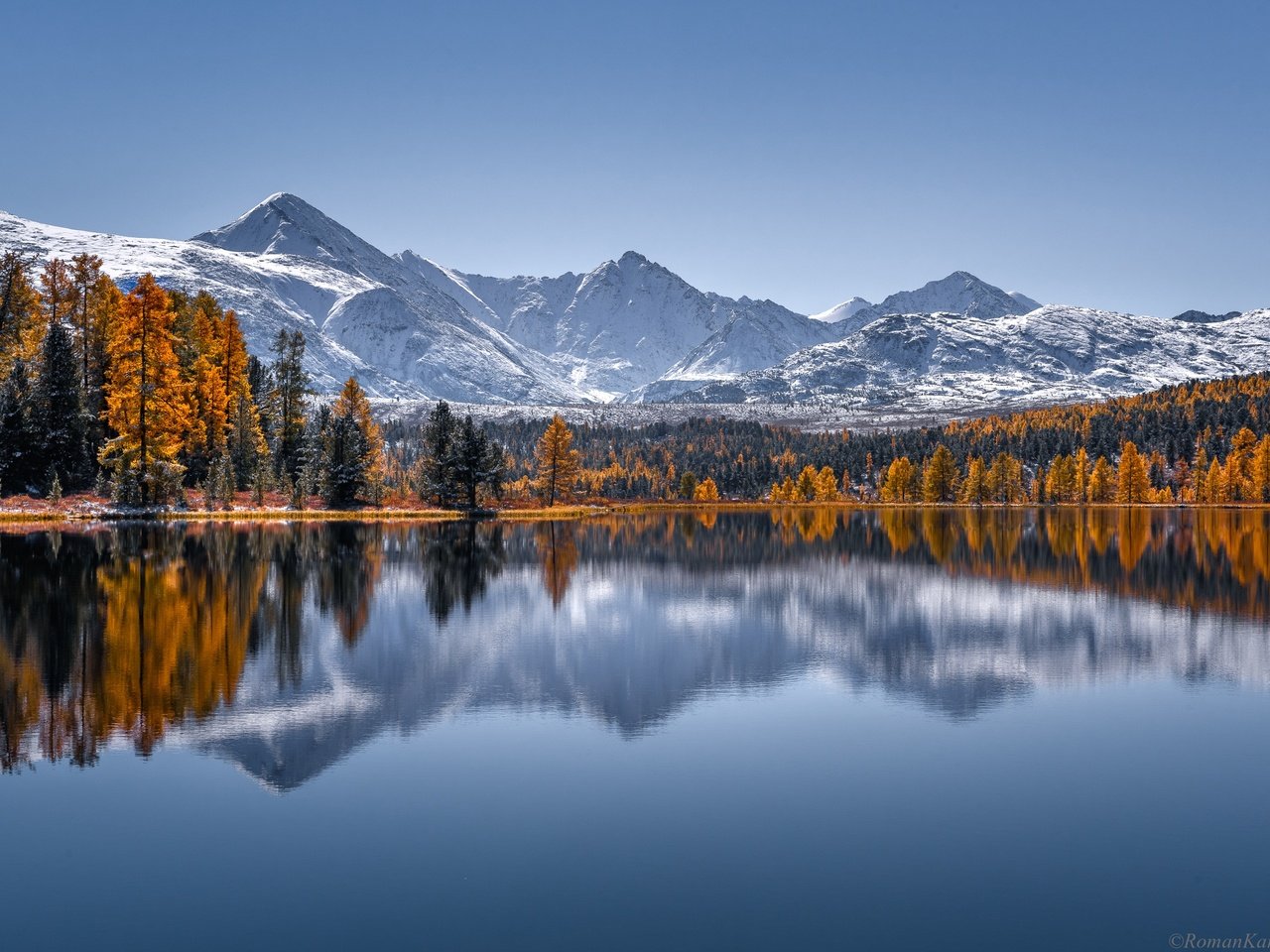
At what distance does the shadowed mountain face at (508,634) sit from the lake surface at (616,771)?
0.20m

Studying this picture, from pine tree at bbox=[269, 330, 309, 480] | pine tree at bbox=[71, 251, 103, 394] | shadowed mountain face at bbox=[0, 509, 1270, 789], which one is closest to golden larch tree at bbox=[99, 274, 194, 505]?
pine tree at bbox=[71, 251, 103, 394]

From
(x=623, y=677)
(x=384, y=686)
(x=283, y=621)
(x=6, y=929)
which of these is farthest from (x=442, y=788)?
(x=283, y=621)

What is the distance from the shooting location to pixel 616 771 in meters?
20.0

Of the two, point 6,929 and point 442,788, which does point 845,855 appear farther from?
point 6,929

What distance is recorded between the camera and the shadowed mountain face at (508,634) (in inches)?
934

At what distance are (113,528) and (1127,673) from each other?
68.5 metres

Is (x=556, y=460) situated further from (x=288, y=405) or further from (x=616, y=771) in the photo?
(x=616, y=771)

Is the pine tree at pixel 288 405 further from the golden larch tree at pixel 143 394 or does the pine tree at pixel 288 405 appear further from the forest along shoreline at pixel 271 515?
the golden larch tree at pixel 143 394

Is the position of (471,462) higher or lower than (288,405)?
lower

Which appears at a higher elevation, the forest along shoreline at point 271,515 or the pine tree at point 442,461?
the pine tree at point 442,461

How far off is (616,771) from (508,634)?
16852mm

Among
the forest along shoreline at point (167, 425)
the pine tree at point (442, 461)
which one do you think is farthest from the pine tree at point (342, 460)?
the pine tree at point (442, 461)

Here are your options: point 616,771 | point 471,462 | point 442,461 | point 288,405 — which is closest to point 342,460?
point 288,405

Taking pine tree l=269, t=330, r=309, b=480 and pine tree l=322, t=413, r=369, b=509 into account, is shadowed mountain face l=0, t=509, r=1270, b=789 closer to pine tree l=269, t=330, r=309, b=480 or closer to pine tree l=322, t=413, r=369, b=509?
pine tree l=322, t=413, r=369, b=509
